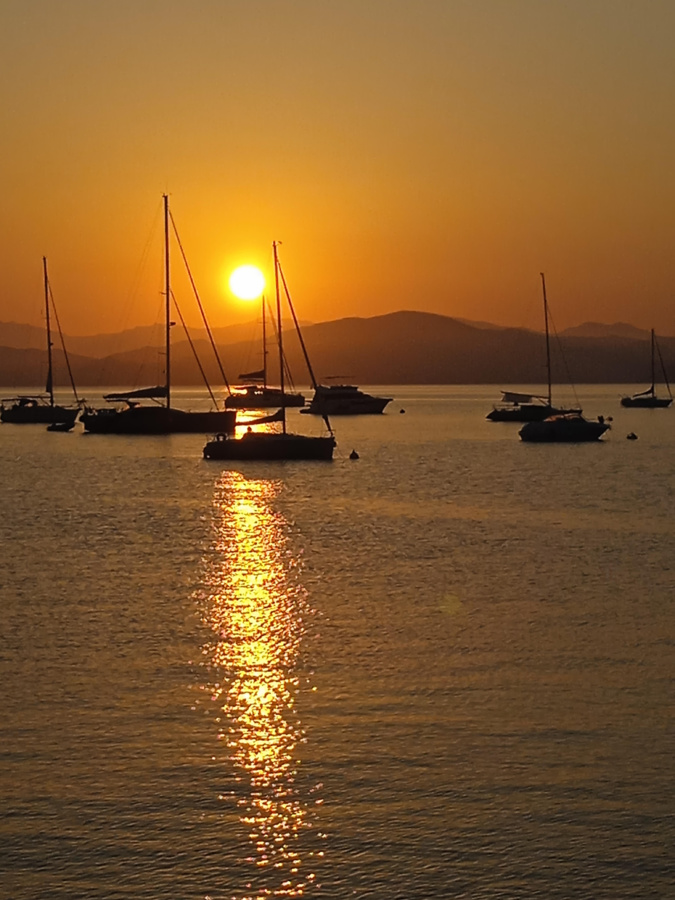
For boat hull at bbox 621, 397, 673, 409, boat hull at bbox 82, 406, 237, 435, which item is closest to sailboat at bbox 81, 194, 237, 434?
boat hull at bbox 82, 406, 237, 435

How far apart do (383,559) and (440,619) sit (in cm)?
915

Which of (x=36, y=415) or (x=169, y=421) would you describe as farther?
(x=36, y=415)

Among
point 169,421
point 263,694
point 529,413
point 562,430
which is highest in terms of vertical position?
point 169,421

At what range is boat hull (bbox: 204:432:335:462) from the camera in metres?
65.1

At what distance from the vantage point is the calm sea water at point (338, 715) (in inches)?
411

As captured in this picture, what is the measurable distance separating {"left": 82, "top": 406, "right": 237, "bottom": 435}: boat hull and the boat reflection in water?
53.1 metres

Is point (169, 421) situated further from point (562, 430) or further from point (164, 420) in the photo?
point (562, 430)

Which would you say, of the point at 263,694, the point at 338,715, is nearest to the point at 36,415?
the point at 263,694

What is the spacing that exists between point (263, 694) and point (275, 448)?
49.0 m

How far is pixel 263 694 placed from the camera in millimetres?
16125

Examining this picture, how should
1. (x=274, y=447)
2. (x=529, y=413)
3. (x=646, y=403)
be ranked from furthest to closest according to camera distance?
1. (x=646, y=403)
2. (x=529, y=413)
3. (x=274, y=447)

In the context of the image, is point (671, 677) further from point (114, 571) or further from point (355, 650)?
point (114, 571)

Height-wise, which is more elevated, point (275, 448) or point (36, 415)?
point (36, 415)

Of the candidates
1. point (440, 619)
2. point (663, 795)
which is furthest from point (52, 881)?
point (440, 619)
